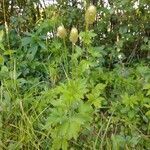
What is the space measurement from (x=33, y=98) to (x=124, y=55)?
0.88 meters

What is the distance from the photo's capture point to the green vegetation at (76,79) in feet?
7.09

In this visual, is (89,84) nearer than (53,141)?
No

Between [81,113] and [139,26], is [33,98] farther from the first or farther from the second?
[139,26]

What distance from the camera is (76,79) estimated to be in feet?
7.29

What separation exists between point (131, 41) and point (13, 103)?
1.08 metres

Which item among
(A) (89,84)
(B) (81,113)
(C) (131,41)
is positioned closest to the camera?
(B) (81,113)

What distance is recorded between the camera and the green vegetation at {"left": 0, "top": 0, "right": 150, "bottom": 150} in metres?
2.16

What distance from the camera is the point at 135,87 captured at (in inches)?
108

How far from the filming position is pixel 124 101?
253 cm

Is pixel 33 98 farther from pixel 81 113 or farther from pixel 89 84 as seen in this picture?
pixel 81 113

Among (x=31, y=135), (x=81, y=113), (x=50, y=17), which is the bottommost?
(x=31, y=135)

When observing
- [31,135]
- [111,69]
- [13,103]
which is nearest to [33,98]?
[13,103]

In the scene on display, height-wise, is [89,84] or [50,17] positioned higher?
[50,17]

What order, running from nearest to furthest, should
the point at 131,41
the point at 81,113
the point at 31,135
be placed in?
the point at 81,113 < the point at 31,135 < the point at 131,41
